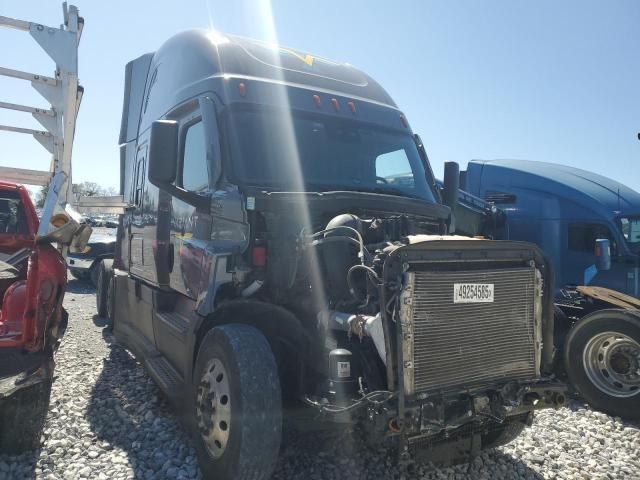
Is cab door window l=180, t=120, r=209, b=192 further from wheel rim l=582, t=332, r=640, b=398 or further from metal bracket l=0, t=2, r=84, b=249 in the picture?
wheel rim l=582, t=332, r=640, b=398

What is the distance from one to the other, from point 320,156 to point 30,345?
255 cm

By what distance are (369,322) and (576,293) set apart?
13.7ft

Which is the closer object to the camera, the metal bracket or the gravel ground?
the gravel ground

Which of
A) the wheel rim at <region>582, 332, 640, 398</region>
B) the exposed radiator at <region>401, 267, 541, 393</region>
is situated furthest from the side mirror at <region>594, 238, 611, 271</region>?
the exposed radiator at <region>401, 267, 541, 393</region>

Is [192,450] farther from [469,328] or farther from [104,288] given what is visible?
[104,288]

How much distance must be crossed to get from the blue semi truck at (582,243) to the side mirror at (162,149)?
2563mm

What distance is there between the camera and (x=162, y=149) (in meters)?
3.75

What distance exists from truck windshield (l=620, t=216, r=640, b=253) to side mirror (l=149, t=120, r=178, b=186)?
587 cm

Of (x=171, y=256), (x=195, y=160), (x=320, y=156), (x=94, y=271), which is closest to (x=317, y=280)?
(x=320, y=156)

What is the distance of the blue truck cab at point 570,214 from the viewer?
6633mm

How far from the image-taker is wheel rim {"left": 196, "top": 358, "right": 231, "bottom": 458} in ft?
10.2

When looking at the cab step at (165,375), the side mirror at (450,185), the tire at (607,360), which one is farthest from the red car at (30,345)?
the tire at (607,360)

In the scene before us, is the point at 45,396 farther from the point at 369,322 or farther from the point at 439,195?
the point at 439,195

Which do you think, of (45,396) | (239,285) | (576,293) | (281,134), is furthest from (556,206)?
(45,396)
